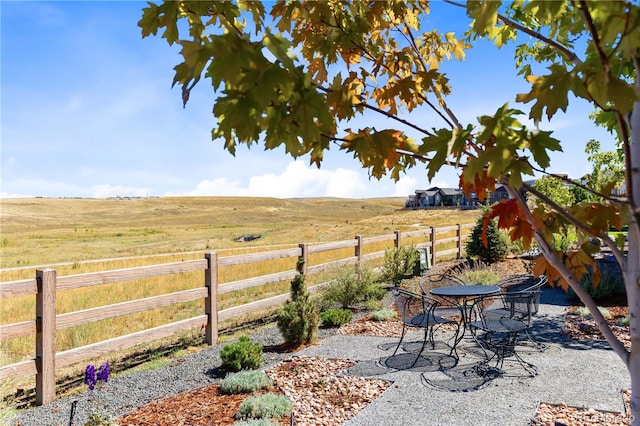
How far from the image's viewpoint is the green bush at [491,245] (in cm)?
1257

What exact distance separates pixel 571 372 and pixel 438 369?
1397 mm

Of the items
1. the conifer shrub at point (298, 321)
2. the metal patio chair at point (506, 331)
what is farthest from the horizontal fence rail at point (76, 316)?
the metal patio chair at point (506, 331)

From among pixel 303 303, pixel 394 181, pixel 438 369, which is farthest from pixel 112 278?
pixel 394 181

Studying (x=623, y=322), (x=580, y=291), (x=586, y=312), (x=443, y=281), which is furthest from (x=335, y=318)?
(x=580, y=291)

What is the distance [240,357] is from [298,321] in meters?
1.12

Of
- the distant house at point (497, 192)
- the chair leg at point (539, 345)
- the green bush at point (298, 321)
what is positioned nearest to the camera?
the distant house at point (497, 192)

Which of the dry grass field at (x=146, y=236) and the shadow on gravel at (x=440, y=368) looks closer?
the shadow on gravel at (x=440, y=368)

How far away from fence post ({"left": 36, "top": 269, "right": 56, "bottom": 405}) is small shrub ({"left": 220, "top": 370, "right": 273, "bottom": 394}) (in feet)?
5.82

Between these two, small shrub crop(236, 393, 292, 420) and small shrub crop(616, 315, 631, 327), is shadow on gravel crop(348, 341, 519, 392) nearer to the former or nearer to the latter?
small shrub crop(236, 393, 292, 420)

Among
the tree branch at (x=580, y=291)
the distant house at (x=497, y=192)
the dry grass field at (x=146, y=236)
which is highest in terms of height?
the distant house at (x=497, y=192)

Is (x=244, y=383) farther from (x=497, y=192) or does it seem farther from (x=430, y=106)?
(x=497, y=192)

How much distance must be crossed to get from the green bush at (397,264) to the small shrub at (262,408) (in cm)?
725

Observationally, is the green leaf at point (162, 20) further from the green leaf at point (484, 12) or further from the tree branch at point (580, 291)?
the tree branch at point (580, 291)

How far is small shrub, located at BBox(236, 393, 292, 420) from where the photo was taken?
385cm
